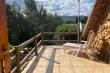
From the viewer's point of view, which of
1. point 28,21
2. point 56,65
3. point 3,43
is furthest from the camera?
point 28,21

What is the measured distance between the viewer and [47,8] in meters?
27.8

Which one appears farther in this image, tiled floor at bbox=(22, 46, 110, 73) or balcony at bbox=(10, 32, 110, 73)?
Result: tiled floor at bbox=(22, 46, 110, 73)

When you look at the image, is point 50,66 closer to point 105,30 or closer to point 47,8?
point 105,30

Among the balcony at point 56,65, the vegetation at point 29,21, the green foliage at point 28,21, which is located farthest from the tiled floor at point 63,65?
the green foliage at point 28,21

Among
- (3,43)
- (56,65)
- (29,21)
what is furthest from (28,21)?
(3,43)

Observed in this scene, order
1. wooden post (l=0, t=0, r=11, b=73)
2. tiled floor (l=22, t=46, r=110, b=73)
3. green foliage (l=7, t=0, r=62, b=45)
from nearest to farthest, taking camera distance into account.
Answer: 1. wooden post (l=0, t=0, r=11, b=73)
2. tiled floor (l=22, t=46, r=110, b=73)
3. green foliage (l=7, t=0, r=62, b=45)

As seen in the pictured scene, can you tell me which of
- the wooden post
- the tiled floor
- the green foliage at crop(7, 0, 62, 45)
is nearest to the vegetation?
the green foliage at crop(7, 0, 62, 45)

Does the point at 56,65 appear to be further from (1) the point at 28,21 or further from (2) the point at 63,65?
(1) the point at 28,21

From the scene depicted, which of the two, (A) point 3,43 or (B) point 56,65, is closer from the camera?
(A) point 3,43

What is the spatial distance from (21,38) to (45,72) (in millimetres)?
17211

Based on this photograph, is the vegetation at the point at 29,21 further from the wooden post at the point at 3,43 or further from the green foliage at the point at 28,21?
the wooden post at the point at 3,43

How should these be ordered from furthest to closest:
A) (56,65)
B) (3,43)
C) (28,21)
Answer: (28,21)
(56,65)
(3,43)

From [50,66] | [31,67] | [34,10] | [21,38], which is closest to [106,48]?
[50,66]

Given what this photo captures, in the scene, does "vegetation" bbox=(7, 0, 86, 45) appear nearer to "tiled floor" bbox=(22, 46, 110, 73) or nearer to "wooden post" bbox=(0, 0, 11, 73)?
"tiled floor" bbox=(22, 46, 110, 73)
